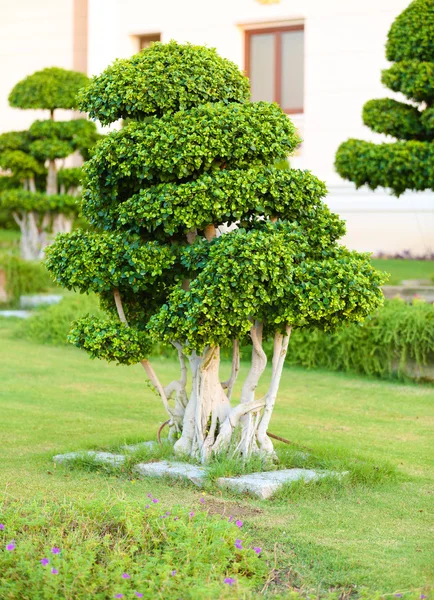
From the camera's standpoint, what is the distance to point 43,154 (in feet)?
47.9

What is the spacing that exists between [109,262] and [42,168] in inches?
407

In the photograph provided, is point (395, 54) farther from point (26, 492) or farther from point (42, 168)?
point (26, 492)

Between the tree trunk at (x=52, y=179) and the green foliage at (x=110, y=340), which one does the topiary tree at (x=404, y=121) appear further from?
the tree trunk at (x=52, y=179)

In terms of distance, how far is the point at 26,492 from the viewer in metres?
4.82

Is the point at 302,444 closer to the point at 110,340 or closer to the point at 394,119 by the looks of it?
the point at 110,340

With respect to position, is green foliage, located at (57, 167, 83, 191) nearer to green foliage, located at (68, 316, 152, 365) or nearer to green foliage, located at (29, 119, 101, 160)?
green foliage, located at (29, 119, 101, 160)

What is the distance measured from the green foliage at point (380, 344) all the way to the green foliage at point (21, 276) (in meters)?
5.07

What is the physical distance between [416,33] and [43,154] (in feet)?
21.6

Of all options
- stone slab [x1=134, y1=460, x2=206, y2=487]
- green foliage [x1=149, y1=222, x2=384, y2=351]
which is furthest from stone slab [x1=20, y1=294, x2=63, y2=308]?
green foliage [x1=149, y1=222, x2=384, y2=351]

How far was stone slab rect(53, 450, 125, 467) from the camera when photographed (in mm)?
5387

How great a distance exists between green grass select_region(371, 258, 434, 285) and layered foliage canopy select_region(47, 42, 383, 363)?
814cm

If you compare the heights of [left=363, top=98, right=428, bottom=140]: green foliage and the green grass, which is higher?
[left=363, top=98, right=428, bottom=140]: green foliage

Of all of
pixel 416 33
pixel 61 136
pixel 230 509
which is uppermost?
pixel 416 33

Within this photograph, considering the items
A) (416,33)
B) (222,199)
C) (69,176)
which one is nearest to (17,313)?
(69,176)
